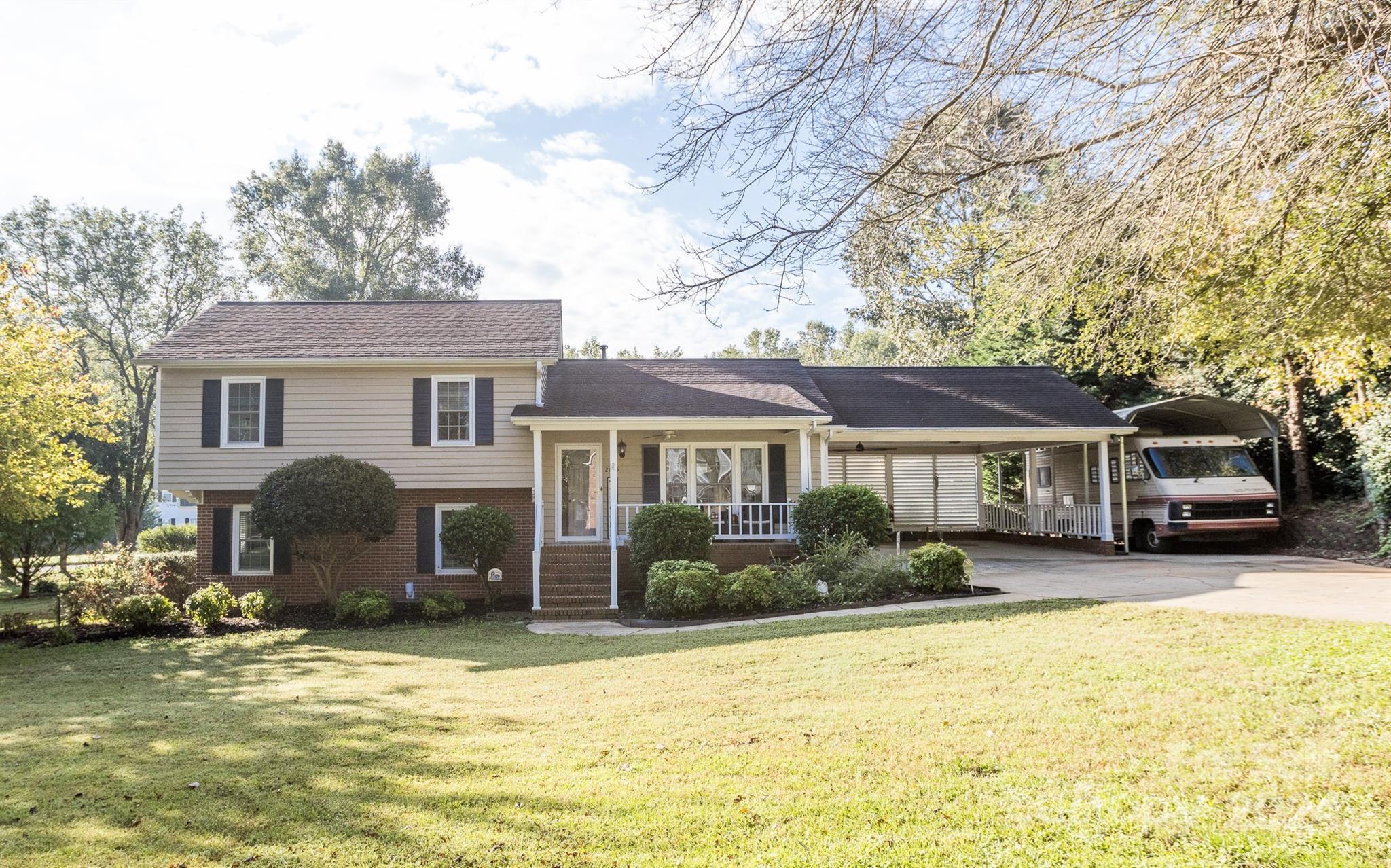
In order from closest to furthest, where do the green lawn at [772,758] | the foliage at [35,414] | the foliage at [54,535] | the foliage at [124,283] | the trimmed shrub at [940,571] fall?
the green lawn at [772,758] → the trimmed shrub at [940,571] → the foliage at [35,414] → the foliage at [54,535] → the foliage at [124,283]

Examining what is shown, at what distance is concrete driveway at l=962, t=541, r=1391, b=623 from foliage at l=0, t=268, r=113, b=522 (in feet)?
47.4

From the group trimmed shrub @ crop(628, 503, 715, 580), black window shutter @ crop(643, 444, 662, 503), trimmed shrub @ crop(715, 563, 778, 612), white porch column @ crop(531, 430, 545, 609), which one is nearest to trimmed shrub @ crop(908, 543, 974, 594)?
trimmed shrub @ crop(715, 563, 778, 612)

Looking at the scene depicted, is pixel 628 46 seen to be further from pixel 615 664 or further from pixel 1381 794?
pixel 615 664

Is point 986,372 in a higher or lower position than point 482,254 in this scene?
lower

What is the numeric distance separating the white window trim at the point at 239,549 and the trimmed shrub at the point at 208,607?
1.75 meters

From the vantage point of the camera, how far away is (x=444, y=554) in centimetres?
1532

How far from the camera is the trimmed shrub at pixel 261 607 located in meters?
13.5

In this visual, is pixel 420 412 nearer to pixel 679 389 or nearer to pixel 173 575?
pixel 679 389

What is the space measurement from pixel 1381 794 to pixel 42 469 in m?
16.8

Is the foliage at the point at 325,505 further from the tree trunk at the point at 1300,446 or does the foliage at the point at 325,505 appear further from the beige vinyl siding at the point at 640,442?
the tree trunk at the point at 1300,446

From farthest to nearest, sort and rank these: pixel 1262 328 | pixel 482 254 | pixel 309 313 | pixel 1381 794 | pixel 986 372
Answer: pixel 482 254 → pixel 986 372 → pixel 309 313 → pixel 1262 328 → pixel 1381 794

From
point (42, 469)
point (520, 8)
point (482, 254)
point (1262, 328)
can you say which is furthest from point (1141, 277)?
point (482, 254)

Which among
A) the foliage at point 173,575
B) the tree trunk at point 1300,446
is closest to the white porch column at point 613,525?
the foliage at point 173,575

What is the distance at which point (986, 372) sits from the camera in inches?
778
